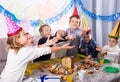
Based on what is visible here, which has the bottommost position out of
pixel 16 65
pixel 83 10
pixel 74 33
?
pixel 16 65

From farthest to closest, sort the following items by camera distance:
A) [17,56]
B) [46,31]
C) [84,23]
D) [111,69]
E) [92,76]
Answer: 1. [84,23]
2. [46,31]
3. [111,69]
4. [92,76]
5. [17,56]

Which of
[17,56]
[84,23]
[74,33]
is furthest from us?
[84,23]

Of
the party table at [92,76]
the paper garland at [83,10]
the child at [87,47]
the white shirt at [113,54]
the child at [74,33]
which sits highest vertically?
the paper garland at [83,10]

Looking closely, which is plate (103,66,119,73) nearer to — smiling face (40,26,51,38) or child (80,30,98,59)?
child (80,30,98,59)

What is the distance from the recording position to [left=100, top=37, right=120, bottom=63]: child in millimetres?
2031

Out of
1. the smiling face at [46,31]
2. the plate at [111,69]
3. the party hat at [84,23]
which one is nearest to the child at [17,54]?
the plate at [111,69]

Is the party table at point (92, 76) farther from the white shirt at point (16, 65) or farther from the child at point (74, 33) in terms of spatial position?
the child at point (74, 33)

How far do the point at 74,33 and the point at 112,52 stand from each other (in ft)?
1.32

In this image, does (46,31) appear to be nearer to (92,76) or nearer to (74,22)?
(74,22)

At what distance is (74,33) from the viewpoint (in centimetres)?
218

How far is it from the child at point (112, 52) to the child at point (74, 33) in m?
0.25

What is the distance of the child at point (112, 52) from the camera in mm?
2031

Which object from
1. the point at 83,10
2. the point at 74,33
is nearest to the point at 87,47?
the point at 74,33

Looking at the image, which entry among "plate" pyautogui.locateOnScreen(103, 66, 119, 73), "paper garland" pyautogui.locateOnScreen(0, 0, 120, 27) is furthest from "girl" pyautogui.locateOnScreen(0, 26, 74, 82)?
"paper garland" pyautogui.locateOnScreen(0, 0, 120, 27)
